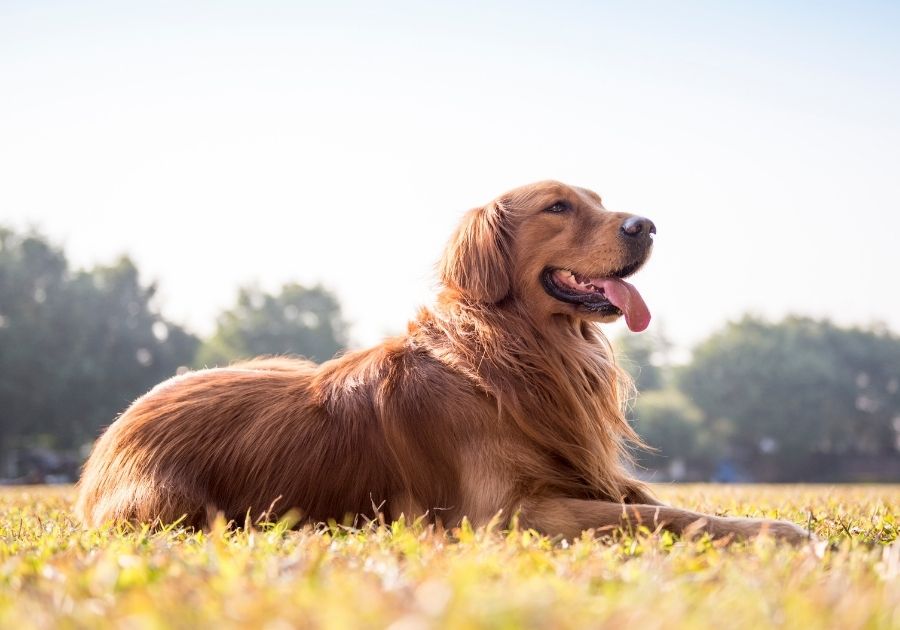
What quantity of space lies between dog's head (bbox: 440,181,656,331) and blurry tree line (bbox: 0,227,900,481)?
2710 cm

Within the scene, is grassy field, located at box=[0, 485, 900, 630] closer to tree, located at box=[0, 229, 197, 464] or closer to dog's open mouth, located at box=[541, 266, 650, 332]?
dog's open mouth, located at box=[541, 266, 650, 332]

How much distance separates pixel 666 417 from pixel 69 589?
188ft

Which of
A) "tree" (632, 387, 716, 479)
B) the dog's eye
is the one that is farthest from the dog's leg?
"tree" (632, 387, 716, 479)

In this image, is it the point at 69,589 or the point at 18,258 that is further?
the point at 18,258

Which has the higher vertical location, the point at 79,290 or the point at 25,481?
the point at 79,290

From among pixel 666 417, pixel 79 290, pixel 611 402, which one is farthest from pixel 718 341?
pixel 611 402

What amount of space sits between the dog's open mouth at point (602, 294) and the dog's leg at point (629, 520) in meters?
1.29

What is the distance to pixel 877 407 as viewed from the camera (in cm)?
6203

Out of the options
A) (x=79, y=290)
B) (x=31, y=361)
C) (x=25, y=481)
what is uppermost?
(x=79, y=290)

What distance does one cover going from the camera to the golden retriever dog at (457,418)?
4461mm

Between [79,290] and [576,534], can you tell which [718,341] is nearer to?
[79,290]

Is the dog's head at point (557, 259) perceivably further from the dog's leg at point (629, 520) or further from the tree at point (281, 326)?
the tree at point (281, 326)

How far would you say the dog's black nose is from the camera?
5105 millimetres

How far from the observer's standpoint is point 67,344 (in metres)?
38.9
